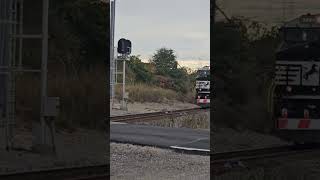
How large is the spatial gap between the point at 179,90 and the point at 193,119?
425 inches

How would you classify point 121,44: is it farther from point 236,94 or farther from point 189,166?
point 236,94

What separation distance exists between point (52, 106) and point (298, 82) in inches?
107

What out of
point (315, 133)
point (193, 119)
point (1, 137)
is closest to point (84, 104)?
point (1, 137)

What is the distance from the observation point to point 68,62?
5.96 meters

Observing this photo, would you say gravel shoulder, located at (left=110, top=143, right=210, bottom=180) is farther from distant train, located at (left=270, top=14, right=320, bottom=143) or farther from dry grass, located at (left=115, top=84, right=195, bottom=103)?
dry grass, located at (left=115, top=84, right=195, bottom=103)

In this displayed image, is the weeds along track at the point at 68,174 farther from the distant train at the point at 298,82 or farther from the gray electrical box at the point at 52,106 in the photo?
the distant train at the point at 298,82

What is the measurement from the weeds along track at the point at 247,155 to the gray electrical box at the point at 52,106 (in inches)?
72.3

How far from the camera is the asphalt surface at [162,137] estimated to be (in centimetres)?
1044

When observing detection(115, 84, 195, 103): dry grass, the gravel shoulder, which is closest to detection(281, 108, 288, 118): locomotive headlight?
the gravel shoulder

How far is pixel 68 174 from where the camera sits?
233 inches

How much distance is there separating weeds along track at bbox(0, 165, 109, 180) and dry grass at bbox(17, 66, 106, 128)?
1.63 ft

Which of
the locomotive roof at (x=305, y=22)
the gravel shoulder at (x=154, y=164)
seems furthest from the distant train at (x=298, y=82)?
the gravel shoulder at (x=154, y=164)

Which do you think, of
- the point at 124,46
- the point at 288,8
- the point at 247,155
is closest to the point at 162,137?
the point at 124,46

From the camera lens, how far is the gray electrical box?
5770mm
